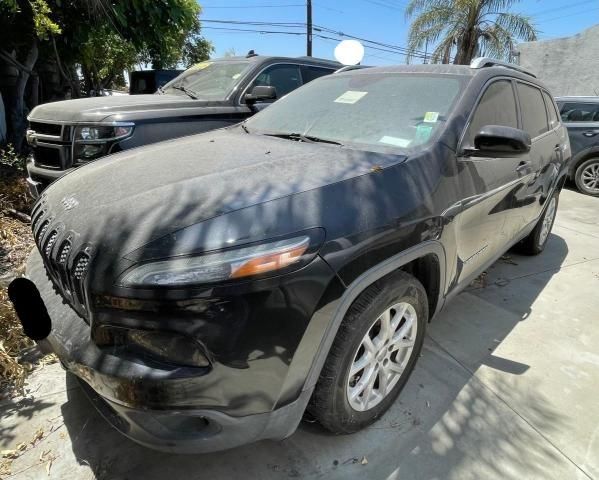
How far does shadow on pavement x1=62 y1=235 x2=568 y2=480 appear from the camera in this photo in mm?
1926

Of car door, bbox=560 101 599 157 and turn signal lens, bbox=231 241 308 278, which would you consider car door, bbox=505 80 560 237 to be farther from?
car door, bbox=560 101 599 157

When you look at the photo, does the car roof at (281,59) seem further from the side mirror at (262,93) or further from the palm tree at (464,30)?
the palm tree at (464,30)

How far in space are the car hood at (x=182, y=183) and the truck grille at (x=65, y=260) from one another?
0.04 metres

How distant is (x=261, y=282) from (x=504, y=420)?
1.70 m

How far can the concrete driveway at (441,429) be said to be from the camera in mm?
1935

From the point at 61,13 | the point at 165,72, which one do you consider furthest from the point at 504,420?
the point at 165,72

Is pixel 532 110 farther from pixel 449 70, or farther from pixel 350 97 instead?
pixel 350 97

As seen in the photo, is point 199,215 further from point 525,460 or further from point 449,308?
point 449,308

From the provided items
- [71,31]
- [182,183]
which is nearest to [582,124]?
[182,183]

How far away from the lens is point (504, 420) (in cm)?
228

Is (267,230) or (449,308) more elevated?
(267,230)

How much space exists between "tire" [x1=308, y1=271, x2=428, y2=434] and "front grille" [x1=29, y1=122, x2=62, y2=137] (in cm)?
360

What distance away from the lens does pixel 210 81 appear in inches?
208

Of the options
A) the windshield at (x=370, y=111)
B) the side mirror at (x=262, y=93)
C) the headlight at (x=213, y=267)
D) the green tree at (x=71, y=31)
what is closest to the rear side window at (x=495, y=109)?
the windshield at (x=370, y=111)
